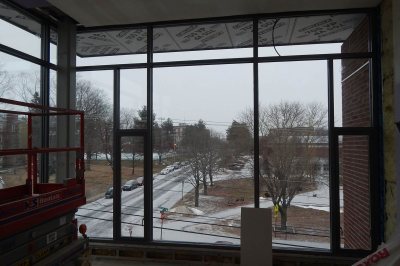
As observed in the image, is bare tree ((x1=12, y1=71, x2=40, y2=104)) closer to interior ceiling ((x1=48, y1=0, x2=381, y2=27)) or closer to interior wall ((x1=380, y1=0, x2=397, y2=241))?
interior ceiling ((x1=48, y1=0, x2=381, y2=27))

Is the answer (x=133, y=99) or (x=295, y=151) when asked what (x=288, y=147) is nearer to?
(x=295, y=151)

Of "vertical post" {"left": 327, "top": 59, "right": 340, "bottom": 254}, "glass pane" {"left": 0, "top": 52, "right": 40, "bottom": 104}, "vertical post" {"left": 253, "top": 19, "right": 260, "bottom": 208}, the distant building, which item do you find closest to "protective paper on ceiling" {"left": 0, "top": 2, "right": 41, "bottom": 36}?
"glass pane" {"left": 0, "top": 52, "right": 40, "bottom": 104}

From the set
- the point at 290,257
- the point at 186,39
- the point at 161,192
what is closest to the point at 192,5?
the point at 186,39

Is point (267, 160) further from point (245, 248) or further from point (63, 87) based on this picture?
point (63, 87)

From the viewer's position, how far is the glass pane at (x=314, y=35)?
180 inches

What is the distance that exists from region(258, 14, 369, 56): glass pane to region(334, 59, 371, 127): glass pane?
0.23 metres

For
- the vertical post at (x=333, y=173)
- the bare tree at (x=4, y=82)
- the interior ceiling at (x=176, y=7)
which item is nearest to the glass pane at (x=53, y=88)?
the bare tree at (x=4, y=82)

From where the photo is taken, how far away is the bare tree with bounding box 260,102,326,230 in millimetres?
4559

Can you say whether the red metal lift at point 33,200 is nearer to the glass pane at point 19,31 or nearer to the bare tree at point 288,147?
the glass pane at point 19,31

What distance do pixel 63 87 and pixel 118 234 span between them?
2.58 m

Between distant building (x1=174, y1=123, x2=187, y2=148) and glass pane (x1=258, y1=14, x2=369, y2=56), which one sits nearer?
glass pane (x1=258, y1=14, x2=369, y2=56)

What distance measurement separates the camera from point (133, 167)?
16.4 ft

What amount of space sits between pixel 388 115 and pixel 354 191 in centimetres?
117

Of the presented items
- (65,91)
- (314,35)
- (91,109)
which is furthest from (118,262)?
(314,35)
